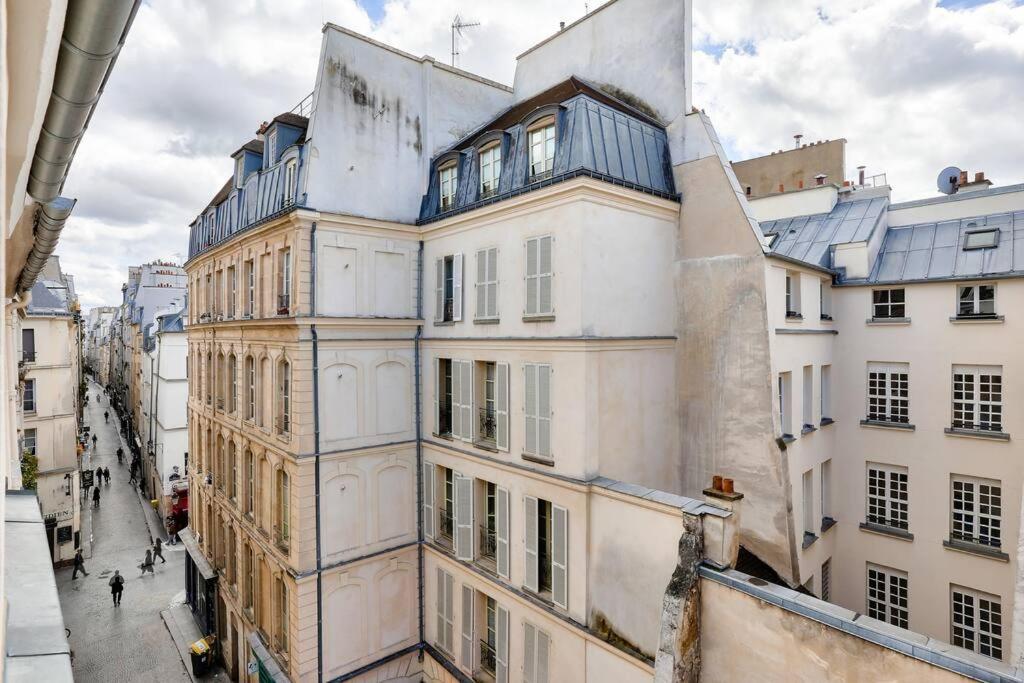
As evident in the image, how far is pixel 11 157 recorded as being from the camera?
12.6ft

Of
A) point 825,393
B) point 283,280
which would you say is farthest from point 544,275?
point 825,393

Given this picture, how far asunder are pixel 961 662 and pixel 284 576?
1557 centimetres

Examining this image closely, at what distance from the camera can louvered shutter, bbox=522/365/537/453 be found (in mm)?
13289

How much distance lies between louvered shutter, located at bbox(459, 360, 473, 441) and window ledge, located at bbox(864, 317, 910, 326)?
12.1 metres

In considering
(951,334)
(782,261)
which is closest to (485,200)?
(782,261)

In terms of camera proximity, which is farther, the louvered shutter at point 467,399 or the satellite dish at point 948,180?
the satellite dish at point 948,180

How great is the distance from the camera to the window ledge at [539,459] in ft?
42.0

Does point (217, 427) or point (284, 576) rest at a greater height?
point (217, 427)

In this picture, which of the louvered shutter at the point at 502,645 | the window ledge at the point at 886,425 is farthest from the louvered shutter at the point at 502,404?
the window ledge at the point at 886,425

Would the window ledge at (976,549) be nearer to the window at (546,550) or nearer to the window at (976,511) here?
the window at (976,511)

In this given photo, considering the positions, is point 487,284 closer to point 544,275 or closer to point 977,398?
point 544,275

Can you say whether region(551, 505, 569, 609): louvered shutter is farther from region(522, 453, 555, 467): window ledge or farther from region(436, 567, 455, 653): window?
region(436, 567, 455, 653): window

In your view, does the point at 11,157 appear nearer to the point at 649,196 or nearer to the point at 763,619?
the point at 763,619

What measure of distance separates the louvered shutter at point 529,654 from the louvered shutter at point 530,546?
3.43 feet
